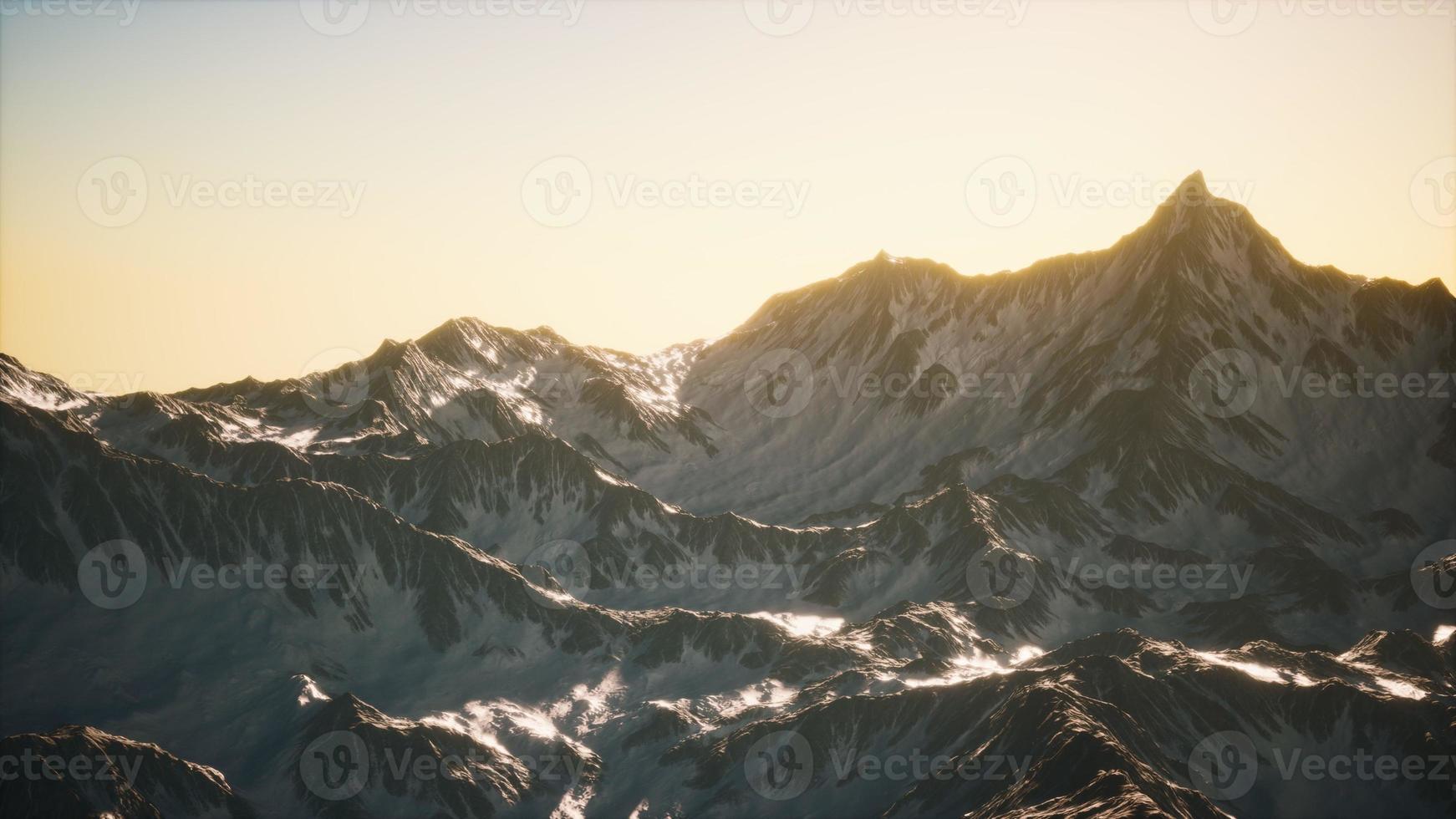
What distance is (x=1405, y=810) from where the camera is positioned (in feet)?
552

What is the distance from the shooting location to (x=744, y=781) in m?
192

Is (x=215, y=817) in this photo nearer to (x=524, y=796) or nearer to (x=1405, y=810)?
(x=524, y=796)

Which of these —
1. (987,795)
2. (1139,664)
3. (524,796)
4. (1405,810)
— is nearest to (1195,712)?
(1139,664)

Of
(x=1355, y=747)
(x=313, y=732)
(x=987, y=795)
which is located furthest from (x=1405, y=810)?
(x=313, y=732)

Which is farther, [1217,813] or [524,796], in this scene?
[524,796]

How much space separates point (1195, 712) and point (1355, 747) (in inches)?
Result: 756

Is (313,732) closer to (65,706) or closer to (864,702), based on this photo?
(65,706)

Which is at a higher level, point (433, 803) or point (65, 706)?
Answer: point (65, 706)

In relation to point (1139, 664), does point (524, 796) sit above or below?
below

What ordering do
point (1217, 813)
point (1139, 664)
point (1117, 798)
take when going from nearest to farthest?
point (1117, 798), point (1217, 813), point (1139, 664)

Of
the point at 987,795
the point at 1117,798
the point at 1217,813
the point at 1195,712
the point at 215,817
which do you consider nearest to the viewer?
the point at 1117,798

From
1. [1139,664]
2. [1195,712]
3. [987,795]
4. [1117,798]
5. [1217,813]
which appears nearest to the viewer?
[1117,798]

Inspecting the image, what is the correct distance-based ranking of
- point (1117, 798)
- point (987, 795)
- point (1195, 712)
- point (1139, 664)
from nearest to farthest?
point (1117, 798) → point (987, 795) → point (1195, 712) → point (1139, 664)

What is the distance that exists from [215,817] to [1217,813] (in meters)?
114
